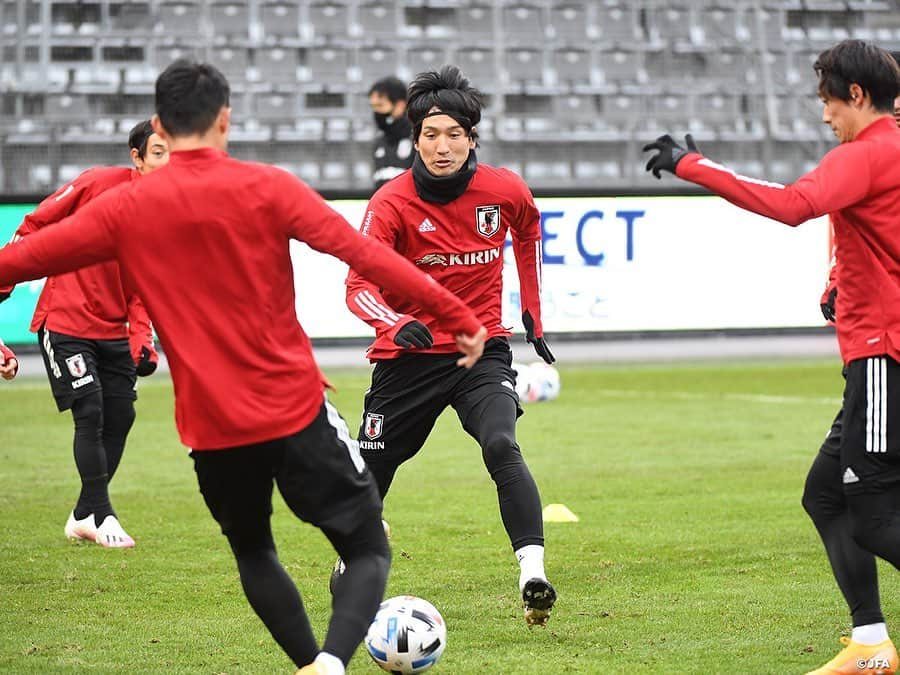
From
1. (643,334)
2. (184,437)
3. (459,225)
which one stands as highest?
(459,225)

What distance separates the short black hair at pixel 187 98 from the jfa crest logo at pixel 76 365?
159 inches

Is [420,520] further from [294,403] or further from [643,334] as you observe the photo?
[643,334]

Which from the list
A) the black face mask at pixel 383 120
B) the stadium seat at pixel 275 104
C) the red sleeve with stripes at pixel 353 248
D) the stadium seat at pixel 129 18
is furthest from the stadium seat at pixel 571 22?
the red sleeve with stripes at pixel 353 248

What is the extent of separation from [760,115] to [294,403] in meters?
18.7

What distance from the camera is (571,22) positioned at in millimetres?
22953

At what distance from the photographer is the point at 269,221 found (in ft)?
12.8

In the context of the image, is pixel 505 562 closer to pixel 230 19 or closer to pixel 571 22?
pixel 230 19

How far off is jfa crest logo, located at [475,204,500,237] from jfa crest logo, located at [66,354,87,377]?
9.00 feet

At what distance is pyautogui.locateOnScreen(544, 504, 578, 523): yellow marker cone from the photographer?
816cm

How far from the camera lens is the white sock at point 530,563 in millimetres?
5282

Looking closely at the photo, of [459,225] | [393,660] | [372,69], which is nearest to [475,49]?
[372,69]

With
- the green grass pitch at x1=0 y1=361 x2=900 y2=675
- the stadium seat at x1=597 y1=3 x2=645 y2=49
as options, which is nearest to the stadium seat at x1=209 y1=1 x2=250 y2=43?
the stadium seat at x1=597 y1=3 x2=645 y2=49

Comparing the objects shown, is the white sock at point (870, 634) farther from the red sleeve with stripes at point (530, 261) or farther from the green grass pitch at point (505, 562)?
the red sleeve with stripes at point (530, 261)

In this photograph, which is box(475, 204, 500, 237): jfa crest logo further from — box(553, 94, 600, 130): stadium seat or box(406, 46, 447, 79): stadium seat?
box(406, 46, 447, 79): stadium seat
